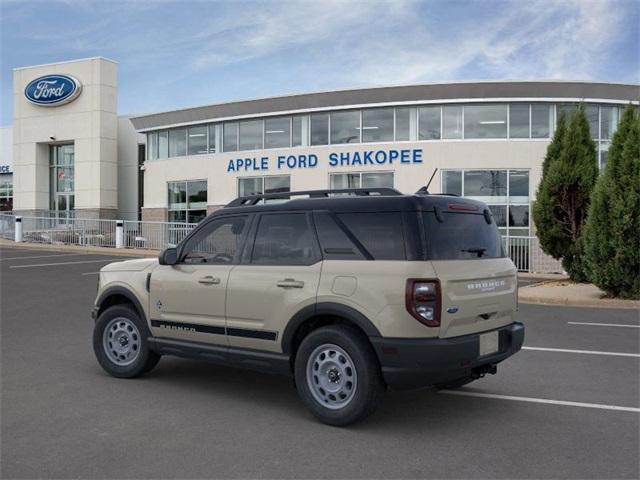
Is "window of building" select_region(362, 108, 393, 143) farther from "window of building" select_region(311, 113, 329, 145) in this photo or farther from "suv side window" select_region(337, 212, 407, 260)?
"suv side window" select_region(337, 212, 407, 260)

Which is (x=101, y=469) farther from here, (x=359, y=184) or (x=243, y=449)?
(x=359, y=184)

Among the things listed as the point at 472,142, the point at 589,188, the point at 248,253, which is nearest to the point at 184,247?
the point at 248,253

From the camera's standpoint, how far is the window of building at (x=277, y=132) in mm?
26875

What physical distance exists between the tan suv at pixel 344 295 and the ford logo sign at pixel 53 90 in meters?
30.8

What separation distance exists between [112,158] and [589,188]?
83.9 feet

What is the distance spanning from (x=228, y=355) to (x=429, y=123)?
20.1 metres

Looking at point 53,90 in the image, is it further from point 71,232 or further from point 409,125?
point 409,125

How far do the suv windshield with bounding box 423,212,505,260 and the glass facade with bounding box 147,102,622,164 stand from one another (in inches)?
742

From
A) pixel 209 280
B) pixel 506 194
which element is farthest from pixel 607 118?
pixel 209 280

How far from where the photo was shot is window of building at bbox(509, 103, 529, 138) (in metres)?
23.4

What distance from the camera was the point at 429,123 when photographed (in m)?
24.3

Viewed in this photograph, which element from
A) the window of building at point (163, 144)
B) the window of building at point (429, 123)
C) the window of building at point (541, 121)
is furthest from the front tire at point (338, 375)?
the window of building at point (163, 144)

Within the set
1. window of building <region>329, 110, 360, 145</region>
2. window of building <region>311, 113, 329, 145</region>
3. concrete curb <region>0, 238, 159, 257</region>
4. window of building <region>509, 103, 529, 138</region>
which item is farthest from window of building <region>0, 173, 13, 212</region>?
window of building <region>509, 103, 529, 138</region>

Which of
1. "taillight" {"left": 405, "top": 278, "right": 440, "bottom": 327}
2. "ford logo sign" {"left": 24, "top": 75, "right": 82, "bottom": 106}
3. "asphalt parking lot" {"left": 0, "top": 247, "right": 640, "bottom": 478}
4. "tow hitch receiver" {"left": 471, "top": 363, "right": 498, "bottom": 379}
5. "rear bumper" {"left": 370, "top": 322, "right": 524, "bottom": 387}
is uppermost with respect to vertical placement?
"ford logo sign" {"left": 24, "top": 75, "right": 82, "bottom": 106}
